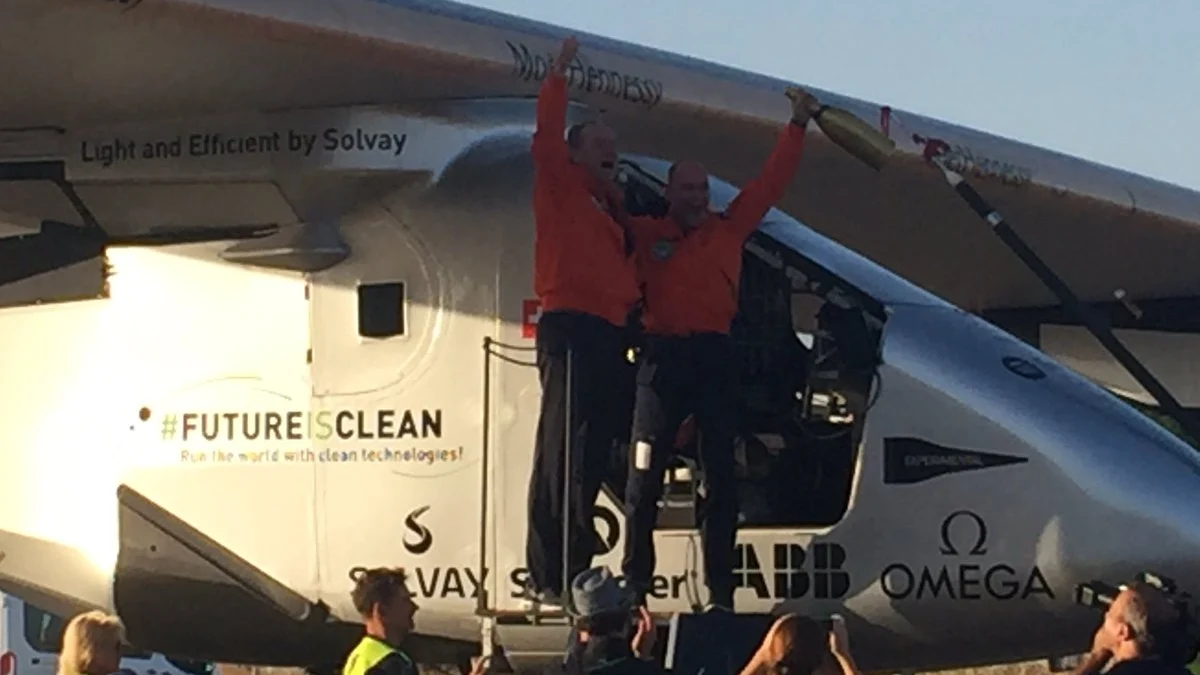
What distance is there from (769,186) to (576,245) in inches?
32.2

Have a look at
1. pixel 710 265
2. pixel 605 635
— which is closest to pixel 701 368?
pixel 710 265

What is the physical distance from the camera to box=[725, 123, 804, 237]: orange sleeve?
362 inches

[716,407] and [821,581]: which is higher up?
[716,407]

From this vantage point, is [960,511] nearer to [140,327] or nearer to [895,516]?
[895,516]

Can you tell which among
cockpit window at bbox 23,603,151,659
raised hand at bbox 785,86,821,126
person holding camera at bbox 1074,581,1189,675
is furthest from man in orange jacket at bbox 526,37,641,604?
cockpit window at bbox 23,603,151,659

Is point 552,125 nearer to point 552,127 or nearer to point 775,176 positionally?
point 552,127

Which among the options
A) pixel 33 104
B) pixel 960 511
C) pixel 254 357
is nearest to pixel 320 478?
pixel 254 357

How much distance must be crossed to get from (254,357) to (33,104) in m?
1.59

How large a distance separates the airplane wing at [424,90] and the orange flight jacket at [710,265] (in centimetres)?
136

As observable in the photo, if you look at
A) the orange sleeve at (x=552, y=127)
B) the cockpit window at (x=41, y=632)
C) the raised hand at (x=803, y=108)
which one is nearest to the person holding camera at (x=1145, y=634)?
the raised hand at (x=803, y=108)

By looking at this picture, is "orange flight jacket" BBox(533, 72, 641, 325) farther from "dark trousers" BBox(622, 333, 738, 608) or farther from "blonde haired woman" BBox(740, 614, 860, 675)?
"blonde haired woman" BBox(740, 614, 860, 675)

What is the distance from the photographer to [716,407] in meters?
9.05

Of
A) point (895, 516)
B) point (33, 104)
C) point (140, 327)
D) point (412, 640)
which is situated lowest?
point (412, 640)

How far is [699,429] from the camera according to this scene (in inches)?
359
